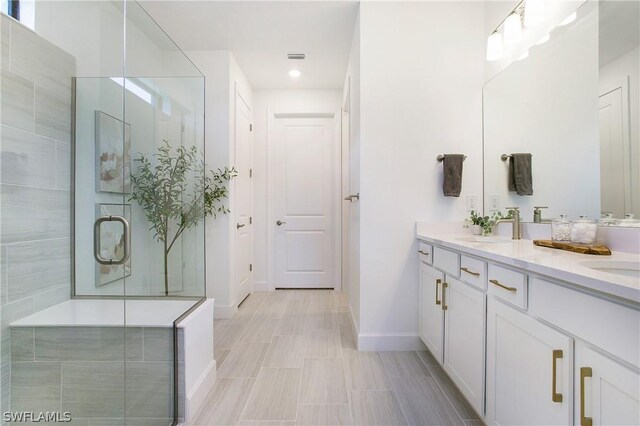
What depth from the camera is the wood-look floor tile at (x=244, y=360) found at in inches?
73.8

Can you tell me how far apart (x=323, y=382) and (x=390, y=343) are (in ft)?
Result: 2.15

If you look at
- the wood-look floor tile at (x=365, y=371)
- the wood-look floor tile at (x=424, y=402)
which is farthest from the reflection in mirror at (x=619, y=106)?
the wood-look floor tile at (x=365, y=371)

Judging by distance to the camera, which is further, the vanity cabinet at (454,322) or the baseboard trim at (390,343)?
the baseboard trim at (390,343)

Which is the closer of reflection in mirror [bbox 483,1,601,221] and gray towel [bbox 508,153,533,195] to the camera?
reflection in mirror [bbox 483,1,601,221]

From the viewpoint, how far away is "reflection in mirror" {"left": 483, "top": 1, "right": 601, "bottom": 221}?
1420 millimetres

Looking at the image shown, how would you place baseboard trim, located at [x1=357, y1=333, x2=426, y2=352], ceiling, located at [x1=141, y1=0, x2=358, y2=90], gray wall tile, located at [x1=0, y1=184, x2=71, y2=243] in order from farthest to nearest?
ceiling, located at [x1=141, y1=0, x2=358, y2=90], baseboard trim, located at [x1=357, y1=333, x2=426, y2=352], gray wall tile, located at [x1=0, y1=184, x2=71, y2=243]

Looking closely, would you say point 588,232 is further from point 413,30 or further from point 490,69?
point 413,30

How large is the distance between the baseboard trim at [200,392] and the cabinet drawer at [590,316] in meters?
1.56

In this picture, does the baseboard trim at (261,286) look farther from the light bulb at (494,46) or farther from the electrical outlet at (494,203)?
the light bulb at (494,46)

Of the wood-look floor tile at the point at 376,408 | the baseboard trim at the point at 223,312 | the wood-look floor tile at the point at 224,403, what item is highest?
the baseboard trim at the point at 223,312

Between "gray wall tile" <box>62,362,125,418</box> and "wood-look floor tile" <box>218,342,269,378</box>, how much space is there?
2.10ft

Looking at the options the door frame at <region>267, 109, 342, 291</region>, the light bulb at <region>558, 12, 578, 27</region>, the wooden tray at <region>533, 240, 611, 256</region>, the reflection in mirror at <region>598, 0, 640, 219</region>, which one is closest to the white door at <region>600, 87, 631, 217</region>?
the reflection in mirror at <region>598, 0, 640, 219</region>

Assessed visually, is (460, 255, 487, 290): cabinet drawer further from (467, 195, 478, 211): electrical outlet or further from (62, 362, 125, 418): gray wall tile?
(62, 362, 125, 418): gray wall tile

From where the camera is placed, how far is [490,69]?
216 centimetres
